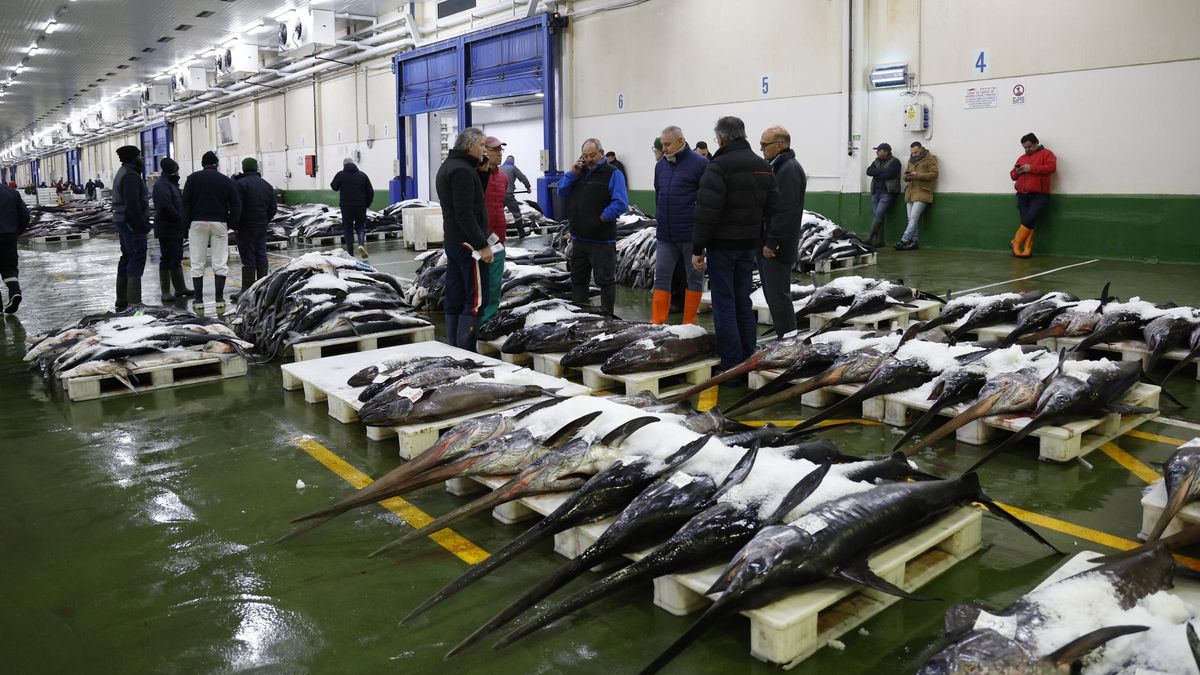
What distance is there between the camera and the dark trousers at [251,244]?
11.6m

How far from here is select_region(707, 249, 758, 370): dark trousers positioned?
6770mm

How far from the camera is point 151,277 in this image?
1531 cm

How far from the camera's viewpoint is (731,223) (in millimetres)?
6629

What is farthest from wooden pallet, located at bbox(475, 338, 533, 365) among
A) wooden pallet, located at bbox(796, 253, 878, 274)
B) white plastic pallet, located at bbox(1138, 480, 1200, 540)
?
wooden pallet, located at bbox(796, 253, 878, 274)

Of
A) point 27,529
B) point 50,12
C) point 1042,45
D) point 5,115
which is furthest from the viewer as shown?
point 5,115

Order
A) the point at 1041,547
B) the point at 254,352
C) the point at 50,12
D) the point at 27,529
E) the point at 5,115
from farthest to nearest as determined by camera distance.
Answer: the point at 5,115 < the point at 50,12 < the point at 254,352 < the point at 27,529 < the point at 1041,547

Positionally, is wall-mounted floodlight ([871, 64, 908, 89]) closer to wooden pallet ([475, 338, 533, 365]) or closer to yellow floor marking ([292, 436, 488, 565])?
wooden pallet ([475, 338, 533, 365])

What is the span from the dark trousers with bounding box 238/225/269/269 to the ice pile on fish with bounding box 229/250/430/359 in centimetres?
245

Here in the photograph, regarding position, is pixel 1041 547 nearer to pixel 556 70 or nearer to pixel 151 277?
pixel 151 277

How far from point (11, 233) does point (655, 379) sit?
9181 millimetres

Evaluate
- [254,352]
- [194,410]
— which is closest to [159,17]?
[254,352]

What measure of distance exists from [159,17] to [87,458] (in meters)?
23.8

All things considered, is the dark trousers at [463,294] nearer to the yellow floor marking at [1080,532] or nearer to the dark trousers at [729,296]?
the dark trousers at [729,296]

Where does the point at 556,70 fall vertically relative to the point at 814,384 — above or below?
above
